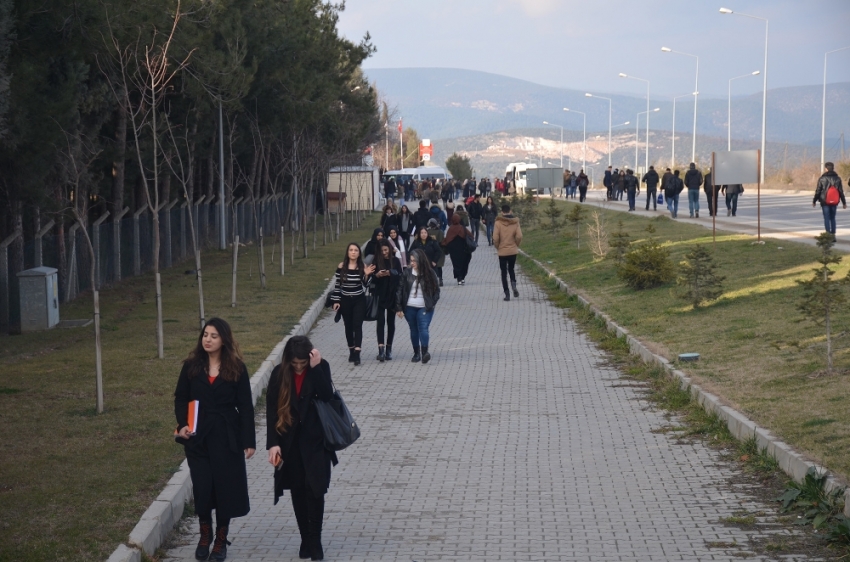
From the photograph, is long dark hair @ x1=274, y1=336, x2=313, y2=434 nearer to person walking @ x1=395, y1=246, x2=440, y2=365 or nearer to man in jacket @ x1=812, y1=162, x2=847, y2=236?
person walking @ x1=395, y1=246, x2=440, y2=365

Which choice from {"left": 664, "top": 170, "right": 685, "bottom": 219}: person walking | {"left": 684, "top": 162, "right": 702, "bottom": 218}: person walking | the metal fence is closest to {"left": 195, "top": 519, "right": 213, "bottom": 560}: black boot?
the metal fence

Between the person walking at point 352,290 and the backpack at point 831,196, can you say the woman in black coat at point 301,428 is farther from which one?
the backpack at point 831,196

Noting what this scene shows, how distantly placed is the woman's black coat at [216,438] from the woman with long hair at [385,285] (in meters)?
7.72

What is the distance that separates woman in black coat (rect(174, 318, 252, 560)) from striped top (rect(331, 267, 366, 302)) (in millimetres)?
7266

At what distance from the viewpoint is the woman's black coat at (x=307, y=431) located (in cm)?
609

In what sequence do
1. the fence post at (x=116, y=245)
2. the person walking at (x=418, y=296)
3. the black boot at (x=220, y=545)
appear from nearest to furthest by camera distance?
1. the black boot at (x=220, y=545)
2. the person walking at (x=418, y=296)
3. the fence post at (x=116, y=245)

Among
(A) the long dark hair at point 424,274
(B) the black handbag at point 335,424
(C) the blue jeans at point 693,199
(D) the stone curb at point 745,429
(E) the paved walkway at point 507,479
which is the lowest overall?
(E) the paved walkway at point 507,479

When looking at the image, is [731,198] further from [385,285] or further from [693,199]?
[385,285]

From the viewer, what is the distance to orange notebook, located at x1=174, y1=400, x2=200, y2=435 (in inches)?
239

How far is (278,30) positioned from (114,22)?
51.9ft

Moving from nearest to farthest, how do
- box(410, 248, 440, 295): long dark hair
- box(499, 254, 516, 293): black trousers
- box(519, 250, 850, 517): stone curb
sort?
box(519, 250, 850, 517): stone curb
box(410, 248, 440, 295): long dark hair
box(499, 254, 516, 293): black trousers

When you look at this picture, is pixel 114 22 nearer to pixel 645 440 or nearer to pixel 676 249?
pixel 645 440

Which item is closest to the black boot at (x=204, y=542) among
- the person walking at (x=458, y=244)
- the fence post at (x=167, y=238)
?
the person walking at (x=458, y=244)

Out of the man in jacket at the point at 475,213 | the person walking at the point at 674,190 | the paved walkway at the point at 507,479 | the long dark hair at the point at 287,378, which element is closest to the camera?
the long dark hair at the point at 287,378
